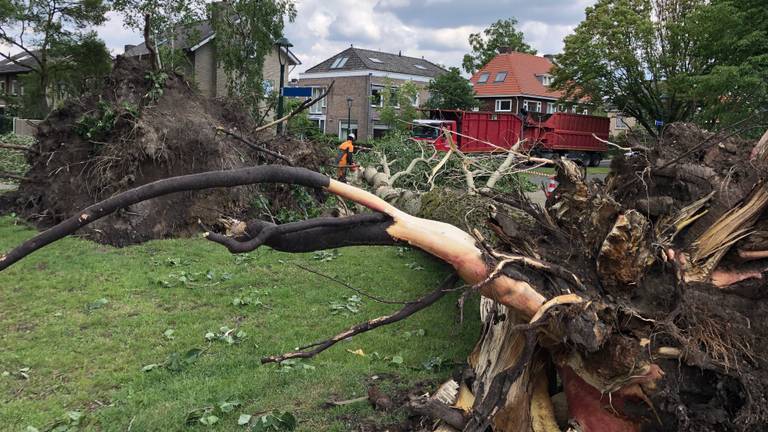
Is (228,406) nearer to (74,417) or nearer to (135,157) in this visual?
(74,417)

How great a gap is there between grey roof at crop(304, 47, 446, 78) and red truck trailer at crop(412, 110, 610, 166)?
2122 cm

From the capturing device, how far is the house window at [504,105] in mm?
43812

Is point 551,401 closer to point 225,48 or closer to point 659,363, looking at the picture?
point 659,363

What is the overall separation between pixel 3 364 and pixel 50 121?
22.7 feet

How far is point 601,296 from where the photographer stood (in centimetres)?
261

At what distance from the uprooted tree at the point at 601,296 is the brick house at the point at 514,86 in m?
39.6

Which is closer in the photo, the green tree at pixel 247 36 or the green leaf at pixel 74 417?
the green leaf at pixel 74 417

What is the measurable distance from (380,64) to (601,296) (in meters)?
47.1

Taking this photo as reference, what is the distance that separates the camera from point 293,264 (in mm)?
7707

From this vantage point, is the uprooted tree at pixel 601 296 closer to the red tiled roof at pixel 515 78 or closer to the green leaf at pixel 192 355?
the green leaf at pixel 192 355

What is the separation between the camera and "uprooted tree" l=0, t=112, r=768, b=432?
2.43 meters

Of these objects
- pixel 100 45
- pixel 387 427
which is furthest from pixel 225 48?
pixel 387 427

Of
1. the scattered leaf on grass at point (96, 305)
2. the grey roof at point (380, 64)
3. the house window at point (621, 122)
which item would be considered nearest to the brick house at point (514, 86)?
the grey roof at point (380, 64)

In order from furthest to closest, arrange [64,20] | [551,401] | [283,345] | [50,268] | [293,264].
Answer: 1. [64,20]
2. [293,264]
3. [50,268]
4. [283,345]
5. [551,401]
